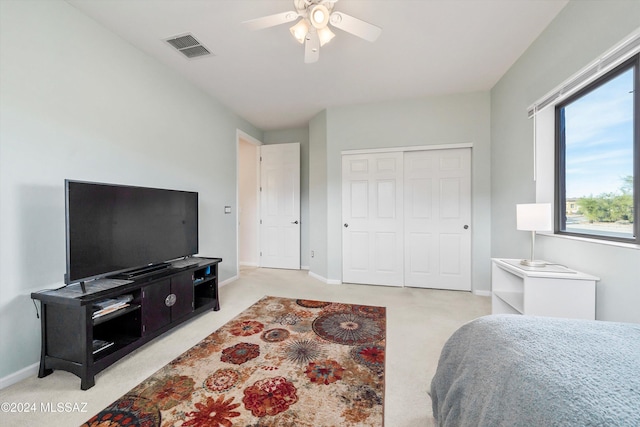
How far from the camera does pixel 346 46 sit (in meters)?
2.41

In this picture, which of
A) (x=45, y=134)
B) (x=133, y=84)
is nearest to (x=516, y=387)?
(x=45, y=134)

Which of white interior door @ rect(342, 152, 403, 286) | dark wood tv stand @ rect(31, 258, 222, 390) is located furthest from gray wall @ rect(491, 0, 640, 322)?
dark wood tv stand @ rect(31, 258, 222, 390)

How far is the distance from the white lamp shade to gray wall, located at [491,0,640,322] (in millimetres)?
234

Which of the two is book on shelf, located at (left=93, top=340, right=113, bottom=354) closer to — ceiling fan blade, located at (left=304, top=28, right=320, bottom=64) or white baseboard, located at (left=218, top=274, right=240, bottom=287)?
white baseboard, located at (left=218, top=274, right=240, bottom=287)

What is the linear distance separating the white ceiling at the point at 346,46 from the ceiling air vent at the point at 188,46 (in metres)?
0.06

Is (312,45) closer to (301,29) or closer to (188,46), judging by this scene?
(301,29)

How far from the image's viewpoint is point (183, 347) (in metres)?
2.04

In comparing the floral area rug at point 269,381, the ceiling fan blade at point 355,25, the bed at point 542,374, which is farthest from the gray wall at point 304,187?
the bed at point 542,374

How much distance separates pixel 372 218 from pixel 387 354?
2.10 m

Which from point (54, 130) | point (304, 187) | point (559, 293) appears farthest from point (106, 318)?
point (304, 187)

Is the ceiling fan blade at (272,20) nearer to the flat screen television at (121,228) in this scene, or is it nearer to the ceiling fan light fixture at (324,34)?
the ceiling fan light fixture at (324,34)

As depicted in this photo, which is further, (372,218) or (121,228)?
(372,218)

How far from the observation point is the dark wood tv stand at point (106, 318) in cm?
157

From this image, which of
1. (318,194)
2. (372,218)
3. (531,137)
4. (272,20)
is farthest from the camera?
(318,194)
